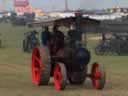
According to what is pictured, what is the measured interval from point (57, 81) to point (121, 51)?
1868 centimetres

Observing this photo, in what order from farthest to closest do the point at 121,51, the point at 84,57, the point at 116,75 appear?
1. the point at 121,51
2. the point at 116,75
3. the point at 84,57

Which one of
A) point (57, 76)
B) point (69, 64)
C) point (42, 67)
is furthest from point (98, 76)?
point (42, 67)

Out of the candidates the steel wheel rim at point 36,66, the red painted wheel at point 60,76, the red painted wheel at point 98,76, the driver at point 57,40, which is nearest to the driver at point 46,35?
the driver at point 57,40

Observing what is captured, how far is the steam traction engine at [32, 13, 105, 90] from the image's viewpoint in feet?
46.4

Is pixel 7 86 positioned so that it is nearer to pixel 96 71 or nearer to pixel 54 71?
pixel 54 71

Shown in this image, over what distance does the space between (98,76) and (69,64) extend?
2.93ft

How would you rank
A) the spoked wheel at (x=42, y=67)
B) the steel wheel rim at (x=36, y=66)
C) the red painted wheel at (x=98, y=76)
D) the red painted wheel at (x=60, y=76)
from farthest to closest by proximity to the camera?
1. the steel wheel rim at (x=36, y=66)
2. the spoked wheel at (x=42, y=67)
3. the red painted wheel at (x=98, y=76)
4. the red painted wheel at (x=60, y=76)

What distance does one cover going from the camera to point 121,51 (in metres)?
32.8

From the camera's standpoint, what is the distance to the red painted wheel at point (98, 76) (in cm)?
1441

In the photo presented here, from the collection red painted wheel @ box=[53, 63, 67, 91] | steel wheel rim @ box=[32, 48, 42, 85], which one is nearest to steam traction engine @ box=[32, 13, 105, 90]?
red painted wheel @ box=[53, 63, 67, 91]

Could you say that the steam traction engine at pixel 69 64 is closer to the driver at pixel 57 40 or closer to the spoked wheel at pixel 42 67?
the spoked wheel at pixel 42 67

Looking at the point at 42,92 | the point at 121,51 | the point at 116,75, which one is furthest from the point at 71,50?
the point at 121,51

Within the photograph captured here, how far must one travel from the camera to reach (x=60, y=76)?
46.5ft

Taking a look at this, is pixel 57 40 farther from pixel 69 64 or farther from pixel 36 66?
pixel 36 66
